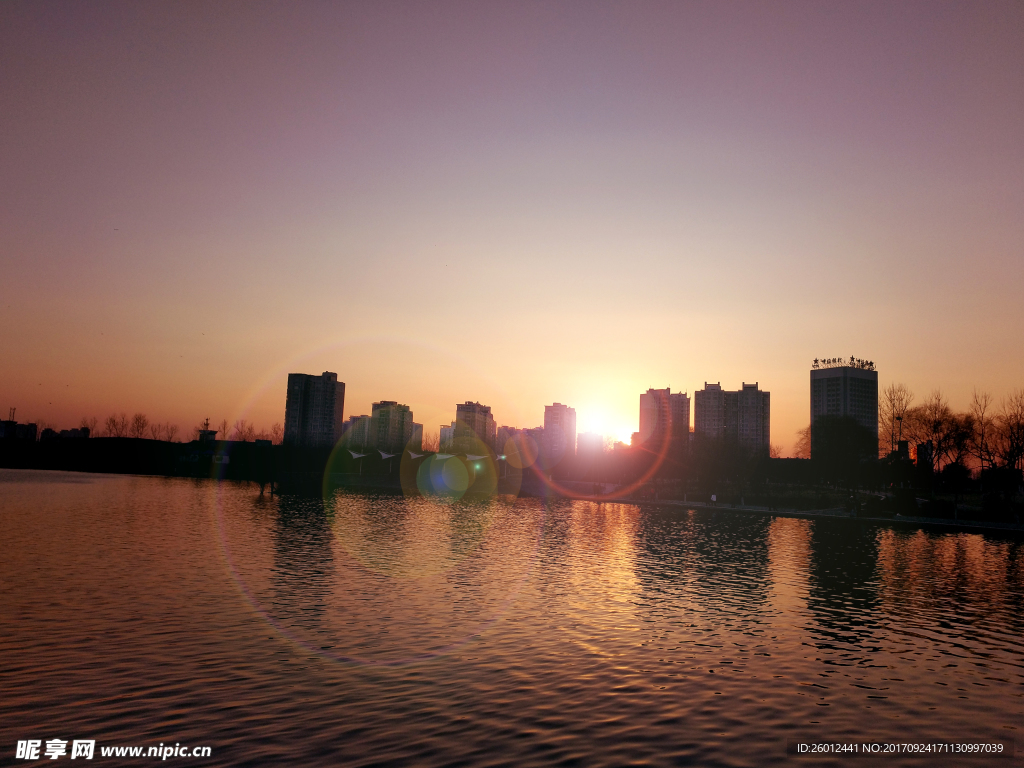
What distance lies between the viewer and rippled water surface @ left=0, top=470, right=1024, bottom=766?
1245cm

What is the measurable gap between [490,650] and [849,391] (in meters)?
184

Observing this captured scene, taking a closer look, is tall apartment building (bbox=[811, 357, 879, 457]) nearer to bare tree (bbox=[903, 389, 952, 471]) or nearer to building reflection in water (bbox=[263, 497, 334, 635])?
bare tree (bbox=[903, 389, 952, 471])

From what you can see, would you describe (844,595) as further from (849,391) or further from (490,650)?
(849,391)

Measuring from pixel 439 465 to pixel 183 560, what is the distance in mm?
118583

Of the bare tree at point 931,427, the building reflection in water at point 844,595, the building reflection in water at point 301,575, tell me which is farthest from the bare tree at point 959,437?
the building reflection in water at point 301,575

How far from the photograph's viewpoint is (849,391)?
178 meters

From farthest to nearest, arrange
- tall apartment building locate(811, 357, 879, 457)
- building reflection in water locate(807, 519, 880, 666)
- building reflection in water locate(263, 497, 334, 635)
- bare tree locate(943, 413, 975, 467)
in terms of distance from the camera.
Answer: tall apartment building locate(811, 357, 879, 457) → bare tree locate(943, 413, 975, 467) → building reflection in water locate(263, 497, 334, 635) → building reflection in water locate(807, 519, 880, 666)

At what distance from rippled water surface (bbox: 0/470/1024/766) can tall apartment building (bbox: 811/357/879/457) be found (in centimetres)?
15380

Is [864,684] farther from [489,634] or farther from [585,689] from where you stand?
[489,634]

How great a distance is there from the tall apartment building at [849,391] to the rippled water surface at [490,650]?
154m

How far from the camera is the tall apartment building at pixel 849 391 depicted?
177125 millimetres

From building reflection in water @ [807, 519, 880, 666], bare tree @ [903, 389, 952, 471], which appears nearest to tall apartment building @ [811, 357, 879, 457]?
bare tree @ [903, 389, 952, 471]

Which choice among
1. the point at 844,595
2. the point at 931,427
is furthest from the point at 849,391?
the point at 844,595

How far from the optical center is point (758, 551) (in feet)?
135
